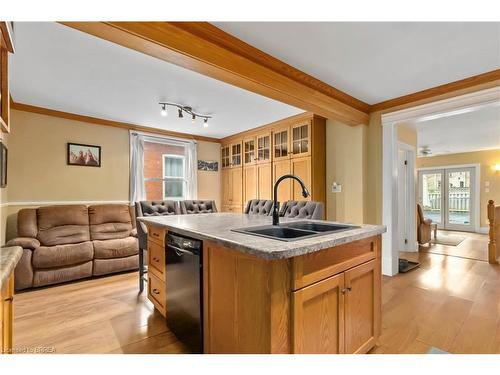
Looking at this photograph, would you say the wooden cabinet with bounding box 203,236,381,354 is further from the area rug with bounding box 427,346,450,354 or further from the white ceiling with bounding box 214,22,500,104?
the white ceiling with bounding box 214,22,500,104

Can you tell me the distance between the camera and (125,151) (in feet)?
15.1

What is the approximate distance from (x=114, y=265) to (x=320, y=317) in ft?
10.6

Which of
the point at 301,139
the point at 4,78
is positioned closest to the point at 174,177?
the point at 301,139

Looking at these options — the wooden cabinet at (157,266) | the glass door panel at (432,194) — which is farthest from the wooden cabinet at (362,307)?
the glass door panel at (432,194)

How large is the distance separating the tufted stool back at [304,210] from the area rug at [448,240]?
14.0 feet

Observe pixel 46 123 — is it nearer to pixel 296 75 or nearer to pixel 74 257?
pixel 74 257

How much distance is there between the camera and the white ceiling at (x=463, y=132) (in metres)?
4.07

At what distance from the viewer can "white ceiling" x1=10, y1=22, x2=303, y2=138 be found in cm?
210

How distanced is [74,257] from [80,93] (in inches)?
84.9

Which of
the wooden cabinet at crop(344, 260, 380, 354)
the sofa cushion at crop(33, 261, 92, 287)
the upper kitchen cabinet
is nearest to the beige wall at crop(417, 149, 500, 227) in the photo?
the wooden cabinet at crop(344, 260, 380, 354)

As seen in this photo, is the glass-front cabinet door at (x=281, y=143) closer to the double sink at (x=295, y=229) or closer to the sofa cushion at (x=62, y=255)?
the double sink at (x=295, y=229)

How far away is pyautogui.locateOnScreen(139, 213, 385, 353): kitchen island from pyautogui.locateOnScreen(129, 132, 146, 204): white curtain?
11.0 feet

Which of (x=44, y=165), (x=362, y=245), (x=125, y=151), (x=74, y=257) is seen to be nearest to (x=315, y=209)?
(x=362, y=245)

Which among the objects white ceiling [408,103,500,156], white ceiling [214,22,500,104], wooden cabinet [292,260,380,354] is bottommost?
wooden cabinet [292,260,380,354]
